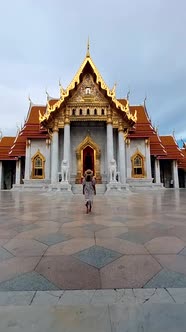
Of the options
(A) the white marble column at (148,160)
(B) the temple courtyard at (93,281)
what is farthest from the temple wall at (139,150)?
(B) the temple courtyard at (93,281)

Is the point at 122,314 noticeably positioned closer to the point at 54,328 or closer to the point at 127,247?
the point at 54,328

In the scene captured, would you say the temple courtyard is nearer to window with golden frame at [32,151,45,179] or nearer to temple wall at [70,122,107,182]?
temple wall at [70,122,107,182]

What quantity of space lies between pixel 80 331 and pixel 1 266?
1.32 metres

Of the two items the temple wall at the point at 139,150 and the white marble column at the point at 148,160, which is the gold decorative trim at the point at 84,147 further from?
the white marble column at the point at 148,160

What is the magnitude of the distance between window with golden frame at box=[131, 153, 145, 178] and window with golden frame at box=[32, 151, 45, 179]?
357 inches

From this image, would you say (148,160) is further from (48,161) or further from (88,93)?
(48,161)

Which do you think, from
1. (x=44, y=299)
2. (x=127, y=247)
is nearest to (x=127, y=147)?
(x=127, y=247)

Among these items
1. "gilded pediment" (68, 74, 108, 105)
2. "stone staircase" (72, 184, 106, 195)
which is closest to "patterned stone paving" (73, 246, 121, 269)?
"stone staircase" (72, 184, 106, 195)

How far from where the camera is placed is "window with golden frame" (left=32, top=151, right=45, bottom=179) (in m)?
19.6

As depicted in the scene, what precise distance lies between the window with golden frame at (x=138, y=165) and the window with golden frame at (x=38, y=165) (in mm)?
9070

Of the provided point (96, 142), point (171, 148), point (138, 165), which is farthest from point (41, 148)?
point (171, 148)

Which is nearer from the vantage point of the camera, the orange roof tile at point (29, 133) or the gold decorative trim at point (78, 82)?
the gold decorative trim at point (78, 82)

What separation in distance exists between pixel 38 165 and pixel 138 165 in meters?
10.1

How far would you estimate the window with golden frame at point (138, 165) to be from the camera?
20.0 metres
